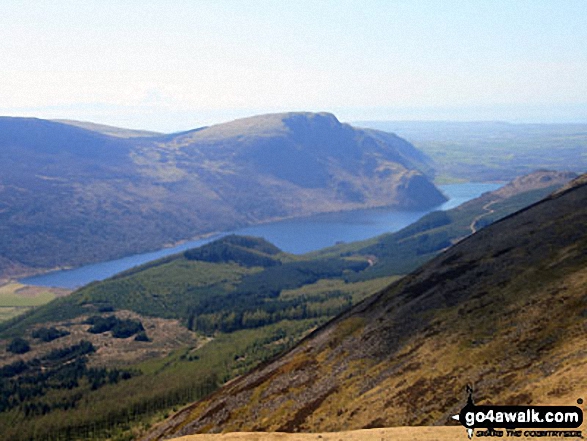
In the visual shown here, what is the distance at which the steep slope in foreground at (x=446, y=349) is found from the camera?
73.0 meters

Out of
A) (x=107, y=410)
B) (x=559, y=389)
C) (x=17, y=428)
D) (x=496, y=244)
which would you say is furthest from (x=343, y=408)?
(x=17, y=428)

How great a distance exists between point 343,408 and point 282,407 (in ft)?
63.2

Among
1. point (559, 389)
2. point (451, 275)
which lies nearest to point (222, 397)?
point (451, 275)

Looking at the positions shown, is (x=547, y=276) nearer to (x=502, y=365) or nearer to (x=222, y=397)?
(x=502, y=365)

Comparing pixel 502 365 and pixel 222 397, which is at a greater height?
pixel 502 365

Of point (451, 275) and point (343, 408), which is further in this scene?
point (451, 275)

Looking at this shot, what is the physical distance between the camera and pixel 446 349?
92812 millimetres

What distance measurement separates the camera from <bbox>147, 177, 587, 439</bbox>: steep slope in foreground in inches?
2874

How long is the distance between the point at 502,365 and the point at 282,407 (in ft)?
148

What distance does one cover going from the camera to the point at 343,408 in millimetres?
88625

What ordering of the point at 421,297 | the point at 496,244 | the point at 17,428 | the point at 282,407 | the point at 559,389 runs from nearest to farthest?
the point at 559,389 → the point at 282,407 → the point at 421,297 → the point at 496,244 → the point at 17,428

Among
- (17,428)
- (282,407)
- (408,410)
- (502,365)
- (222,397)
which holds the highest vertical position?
(502,365)

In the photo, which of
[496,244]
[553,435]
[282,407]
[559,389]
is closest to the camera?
[553,435]

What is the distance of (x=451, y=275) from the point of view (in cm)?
13938
